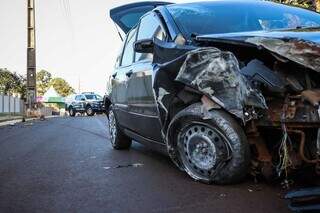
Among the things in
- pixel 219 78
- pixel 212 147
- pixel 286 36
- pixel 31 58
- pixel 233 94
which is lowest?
pixel 212 147

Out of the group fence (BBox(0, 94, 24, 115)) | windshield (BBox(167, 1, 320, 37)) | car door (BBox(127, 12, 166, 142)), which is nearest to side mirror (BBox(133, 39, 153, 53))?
car door (BBox(127, 12, 166, 142))

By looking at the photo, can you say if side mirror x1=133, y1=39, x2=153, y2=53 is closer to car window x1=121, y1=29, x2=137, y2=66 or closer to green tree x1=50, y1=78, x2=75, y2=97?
car window x1=121, y1=29, x2=137, y2=66

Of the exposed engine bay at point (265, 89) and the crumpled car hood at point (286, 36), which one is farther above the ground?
the crumpled car hood at point (286, 36)

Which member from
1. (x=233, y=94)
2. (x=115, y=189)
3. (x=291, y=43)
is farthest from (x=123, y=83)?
(x=291, y=43)

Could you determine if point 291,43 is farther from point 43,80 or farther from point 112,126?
point 43,80

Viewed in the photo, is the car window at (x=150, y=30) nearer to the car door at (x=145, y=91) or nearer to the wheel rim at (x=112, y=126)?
the car door at (x=145, y=91)

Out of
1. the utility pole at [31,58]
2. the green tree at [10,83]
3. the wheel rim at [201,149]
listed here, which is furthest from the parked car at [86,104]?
the green tree at [10,83]

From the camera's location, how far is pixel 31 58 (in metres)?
32.8

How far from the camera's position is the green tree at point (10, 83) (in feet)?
257

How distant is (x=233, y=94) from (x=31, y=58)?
30.8m

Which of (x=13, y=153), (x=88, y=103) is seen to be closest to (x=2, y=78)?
(x=88, y=103)

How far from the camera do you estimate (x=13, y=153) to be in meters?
7.04

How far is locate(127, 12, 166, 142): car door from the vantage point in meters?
4.87

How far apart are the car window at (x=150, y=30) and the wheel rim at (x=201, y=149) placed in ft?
3.85
